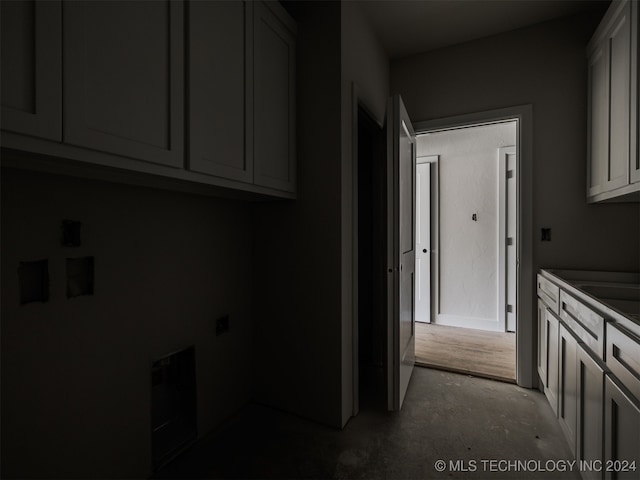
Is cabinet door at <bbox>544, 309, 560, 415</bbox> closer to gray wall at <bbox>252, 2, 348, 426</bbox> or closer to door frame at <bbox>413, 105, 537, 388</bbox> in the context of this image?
door frame at <bbox>413, 105, 537, 388</bbox>

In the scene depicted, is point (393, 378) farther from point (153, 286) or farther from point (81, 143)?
point (81, 143)

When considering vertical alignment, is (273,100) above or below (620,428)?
above

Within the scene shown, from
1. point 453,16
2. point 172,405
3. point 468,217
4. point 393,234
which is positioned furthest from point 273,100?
point 468,217

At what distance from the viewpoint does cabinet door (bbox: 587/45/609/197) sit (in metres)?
1.83

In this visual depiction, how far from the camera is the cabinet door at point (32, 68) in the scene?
0.70 meters

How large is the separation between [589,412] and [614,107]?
1.60 meters

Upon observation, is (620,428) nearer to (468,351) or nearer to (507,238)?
(468,351)

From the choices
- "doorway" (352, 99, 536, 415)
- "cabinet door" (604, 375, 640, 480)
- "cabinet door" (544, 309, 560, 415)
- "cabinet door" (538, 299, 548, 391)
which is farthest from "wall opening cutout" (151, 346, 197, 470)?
"cabinet door" (538, 299, 548, 391)

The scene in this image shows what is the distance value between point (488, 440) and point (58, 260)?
2269 millimetres

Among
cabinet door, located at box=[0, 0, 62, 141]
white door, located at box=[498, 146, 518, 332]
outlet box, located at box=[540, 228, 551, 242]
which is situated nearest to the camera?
cabinet door, located at box=[0, 0, 62, 141]

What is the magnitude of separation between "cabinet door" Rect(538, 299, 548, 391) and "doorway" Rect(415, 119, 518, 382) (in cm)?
104

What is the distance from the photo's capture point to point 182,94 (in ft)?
3.76

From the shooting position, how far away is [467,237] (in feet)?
12.6

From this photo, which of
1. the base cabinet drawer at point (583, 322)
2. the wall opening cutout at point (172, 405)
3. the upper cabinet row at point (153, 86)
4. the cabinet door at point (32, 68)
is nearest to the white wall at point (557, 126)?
the base cabinet drawer at point (583, 322)
